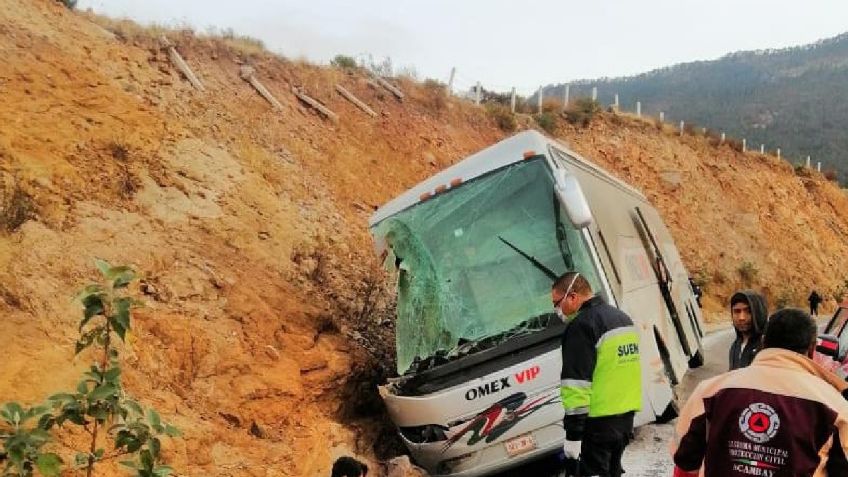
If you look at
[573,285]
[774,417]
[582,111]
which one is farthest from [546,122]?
[774,417]

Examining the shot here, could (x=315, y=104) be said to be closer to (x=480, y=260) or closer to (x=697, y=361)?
(x=697, y=361)

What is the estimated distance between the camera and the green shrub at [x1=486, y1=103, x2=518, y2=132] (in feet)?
83.5

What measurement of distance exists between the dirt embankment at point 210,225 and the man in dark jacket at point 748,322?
362cm

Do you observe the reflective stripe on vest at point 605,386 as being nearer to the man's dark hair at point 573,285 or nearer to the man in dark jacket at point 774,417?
the man's dark hair at point 573,285

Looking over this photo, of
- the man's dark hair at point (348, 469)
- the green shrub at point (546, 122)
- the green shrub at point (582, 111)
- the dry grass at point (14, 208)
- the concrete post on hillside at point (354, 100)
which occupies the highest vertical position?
the green shrub at point (582, 111)

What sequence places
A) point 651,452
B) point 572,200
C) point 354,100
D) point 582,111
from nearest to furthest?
1. point 572,200
2. point 651,452
3. point 354,100
4. point 582,111

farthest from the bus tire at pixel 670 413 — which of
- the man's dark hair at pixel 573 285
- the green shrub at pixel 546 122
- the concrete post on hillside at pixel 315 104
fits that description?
the green shrub at pixel 546 122

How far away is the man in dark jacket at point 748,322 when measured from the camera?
18.5 ft

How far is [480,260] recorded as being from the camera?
696 centimetres

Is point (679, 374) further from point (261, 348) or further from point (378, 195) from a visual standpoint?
point (378, 195)

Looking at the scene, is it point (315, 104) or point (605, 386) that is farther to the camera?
point (315, 104)

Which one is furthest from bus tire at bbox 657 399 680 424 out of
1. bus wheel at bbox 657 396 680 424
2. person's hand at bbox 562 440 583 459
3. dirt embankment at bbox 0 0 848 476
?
person's hand at bbox 562 440 583 459

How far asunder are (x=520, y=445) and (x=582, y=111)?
2606 cm

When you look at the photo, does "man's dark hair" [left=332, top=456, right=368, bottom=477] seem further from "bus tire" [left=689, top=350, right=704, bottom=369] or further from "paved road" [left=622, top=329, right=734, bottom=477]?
"bus tire" [left=689, top=350, right=704, bottom=369]
